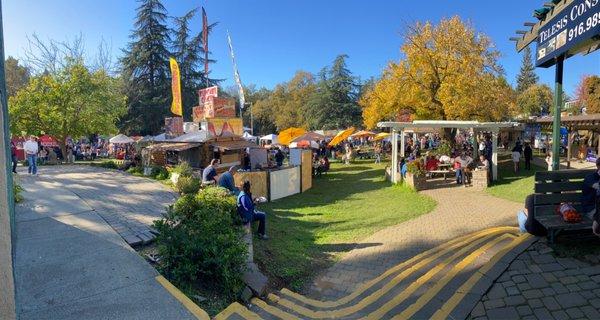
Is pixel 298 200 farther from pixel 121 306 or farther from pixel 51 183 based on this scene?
pixel 121 306

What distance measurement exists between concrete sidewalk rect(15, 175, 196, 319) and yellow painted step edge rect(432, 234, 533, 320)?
2500 mm

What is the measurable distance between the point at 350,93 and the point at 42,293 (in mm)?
50406

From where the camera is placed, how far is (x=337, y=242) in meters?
8.38

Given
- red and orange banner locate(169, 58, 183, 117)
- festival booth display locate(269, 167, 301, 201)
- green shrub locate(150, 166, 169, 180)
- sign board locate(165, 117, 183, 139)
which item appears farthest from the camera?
sign board locate(165, 117, 183, 139)

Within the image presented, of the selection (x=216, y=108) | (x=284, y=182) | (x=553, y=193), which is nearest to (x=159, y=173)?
(x=216, y=108)

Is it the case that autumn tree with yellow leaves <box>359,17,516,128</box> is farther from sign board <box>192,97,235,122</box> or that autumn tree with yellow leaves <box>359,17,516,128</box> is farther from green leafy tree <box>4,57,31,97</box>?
green leafy tree <box>4,57,31,97</box>

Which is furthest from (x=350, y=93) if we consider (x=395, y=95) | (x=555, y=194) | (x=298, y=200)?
(x=555, y=194)

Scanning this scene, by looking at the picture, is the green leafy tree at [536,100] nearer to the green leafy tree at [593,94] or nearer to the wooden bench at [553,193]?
the green leafy tree at [593,94]

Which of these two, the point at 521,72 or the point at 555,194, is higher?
the point at 521,72

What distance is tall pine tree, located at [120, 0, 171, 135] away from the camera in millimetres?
40875

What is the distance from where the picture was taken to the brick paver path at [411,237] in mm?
6190

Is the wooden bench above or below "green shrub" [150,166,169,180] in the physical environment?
above

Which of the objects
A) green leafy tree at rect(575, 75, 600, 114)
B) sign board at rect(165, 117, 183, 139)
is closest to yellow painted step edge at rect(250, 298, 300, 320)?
sign board at rect(165, 117, 183, 139)

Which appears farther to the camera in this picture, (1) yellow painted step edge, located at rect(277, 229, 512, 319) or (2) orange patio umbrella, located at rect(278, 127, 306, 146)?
(2) orange patio umbrella, located at rect(278, 127, 306, 146)
